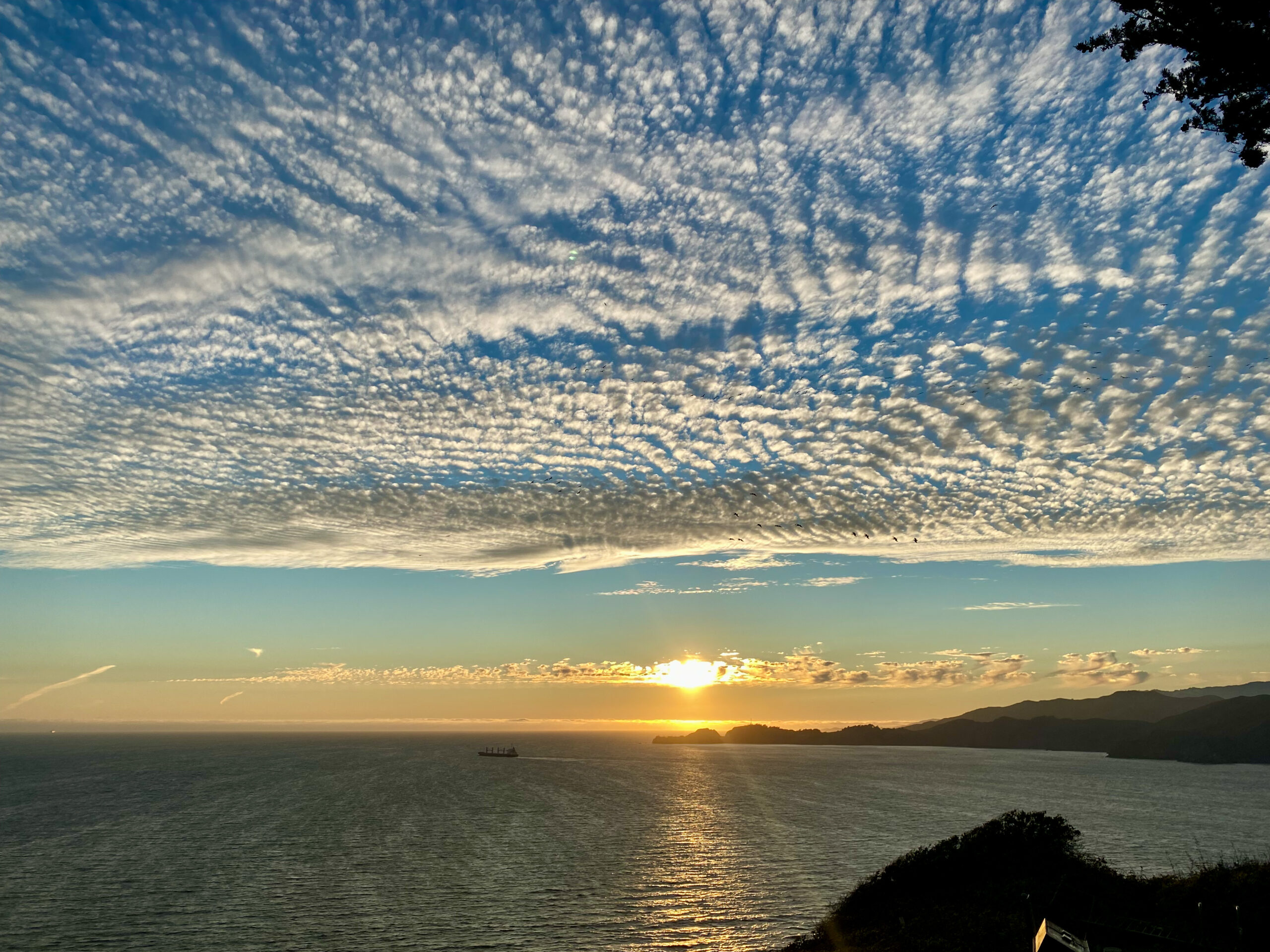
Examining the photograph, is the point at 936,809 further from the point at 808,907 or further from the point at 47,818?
the point at 47,818

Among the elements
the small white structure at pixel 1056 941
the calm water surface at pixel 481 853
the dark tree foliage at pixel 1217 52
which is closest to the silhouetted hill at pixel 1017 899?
the small white structure at pixel 1056 941

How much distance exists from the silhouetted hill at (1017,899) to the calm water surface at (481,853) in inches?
274

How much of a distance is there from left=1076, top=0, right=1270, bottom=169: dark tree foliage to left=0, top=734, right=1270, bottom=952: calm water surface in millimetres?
45911

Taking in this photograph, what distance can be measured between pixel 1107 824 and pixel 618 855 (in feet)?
220

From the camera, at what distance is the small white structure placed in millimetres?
17109

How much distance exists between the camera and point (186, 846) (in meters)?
74.2

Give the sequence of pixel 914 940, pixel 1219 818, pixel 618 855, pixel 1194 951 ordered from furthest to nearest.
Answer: pixel 1219 818 → pixel 618 855 → pixel 914 940 → pixel 1194 951

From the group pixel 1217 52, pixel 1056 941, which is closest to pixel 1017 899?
pixel 1056 941

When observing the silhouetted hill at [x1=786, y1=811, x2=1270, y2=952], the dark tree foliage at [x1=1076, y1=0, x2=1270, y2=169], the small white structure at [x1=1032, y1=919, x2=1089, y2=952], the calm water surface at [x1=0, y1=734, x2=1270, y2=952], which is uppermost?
the dark tree foliage at [x1=1076, y1=0, x2=1270, y2=169]

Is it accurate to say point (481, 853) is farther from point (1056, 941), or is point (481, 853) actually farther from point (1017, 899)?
point (1056, 941)

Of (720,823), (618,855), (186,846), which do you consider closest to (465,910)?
(618,855)

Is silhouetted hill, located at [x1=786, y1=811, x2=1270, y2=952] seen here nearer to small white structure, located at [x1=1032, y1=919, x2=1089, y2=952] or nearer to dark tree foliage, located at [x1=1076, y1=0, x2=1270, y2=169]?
small white structure, located at [x1=1032, y1=919, x2=1089, y2=952]

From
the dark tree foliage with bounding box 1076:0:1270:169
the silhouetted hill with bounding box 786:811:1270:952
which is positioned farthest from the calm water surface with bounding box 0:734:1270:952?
the dark tree foliage with bounding box 1076:0:1270:169

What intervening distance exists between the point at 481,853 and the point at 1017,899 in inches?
1971
